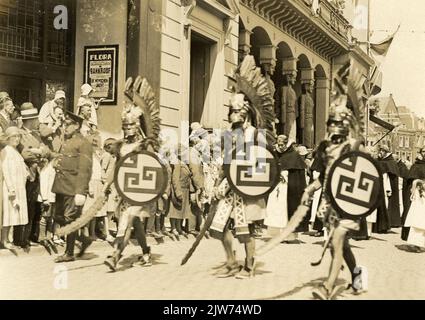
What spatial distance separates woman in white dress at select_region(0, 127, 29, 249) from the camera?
8.21 metres

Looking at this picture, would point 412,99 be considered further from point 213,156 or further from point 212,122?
point 212,122

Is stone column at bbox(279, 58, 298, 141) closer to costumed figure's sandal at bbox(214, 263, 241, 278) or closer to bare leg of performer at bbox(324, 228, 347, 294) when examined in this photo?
costumed figure's sandal at bbox(214, 263, 241, 278)

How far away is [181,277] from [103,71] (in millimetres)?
5254

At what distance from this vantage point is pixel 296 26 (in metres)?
20.7

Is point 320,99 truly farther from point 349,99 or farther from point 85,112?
point 349,99

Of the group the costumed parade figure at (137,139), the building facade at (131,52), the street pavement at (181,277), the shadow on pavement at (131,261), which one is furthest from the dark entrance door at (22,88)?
the shadow on pavement at (131,261)

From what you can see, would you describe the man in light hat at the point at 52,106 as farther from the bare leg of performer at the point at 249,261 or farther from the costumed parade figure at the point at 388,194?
the costumed parade figure at the point at 388,194

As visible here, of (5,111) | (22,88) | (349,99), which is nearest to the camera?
(349,99)

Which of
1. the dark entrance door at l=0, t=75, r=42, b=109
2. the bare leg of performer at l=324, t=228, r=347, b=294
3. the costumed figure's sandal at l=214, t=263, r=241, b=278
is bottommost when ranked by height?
the costumed figure's sandal at l=214, t=263, r=241, b=278

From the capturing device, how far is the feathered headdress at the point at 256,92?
7371 millimetres

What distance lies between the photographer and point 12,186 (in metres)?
8.23

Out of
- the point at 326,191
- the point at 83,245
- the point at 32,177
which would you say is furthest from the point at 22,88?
the point at 326,191

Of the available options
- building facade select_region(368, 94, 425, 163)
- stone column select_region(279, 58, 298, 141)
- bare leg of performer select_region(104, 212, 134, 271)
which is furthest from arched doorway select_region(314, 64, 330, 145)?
bare leg of performer select_region(104, 212, 134, 271)

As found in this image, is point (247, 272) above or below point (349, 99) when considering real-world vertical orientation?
below
